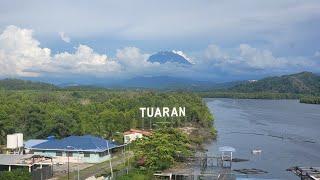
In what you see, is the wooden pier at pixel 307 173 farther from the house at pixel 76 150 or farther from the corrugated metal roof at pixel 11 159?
the corrugated metal roof at pixel 11 159

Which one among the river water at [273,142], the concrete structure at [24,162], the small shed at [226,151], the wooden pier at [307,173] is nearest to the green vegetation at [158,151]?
the concrete structure at [24,162]

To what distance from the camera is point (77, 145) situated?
4428cm

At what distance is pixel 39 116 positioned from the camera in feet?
189

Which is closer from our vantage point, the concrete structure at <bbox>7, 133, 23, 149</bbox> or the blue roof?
the blue roof

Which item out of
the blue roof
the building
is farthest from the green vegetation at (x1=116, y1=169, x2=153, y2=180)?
the blue roof

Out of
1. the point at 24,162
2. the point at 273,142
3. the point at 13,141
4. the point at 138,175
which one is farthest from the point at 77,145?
the point at 273,142

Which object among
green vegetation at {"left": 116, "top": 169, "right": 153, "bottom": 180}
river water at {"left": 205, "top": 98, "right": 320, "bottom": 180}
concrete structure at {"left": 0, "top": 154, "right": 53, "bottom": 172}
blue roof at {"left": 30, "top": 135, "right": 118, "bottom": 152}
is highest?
blue roof at {"left": 30, "top": 135, "right": 118, "bottom": 152}

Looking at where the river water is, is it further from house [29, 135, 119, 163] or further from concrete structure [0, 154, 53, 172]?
concrete structure [0, 154, 53, 172]

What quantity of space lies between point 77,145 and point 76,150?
2.31 ft

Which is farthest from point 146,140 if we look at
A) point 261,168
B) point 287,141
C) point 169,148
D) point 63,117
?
point 287,141

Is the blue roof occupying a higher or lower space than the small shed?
higher

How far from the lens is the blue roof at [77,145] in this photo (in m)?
43.7

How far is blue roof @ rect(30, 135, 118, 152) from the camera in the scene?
43.7 metres

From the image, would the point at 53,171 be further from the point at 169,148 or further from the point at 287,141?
the point at 287,141
